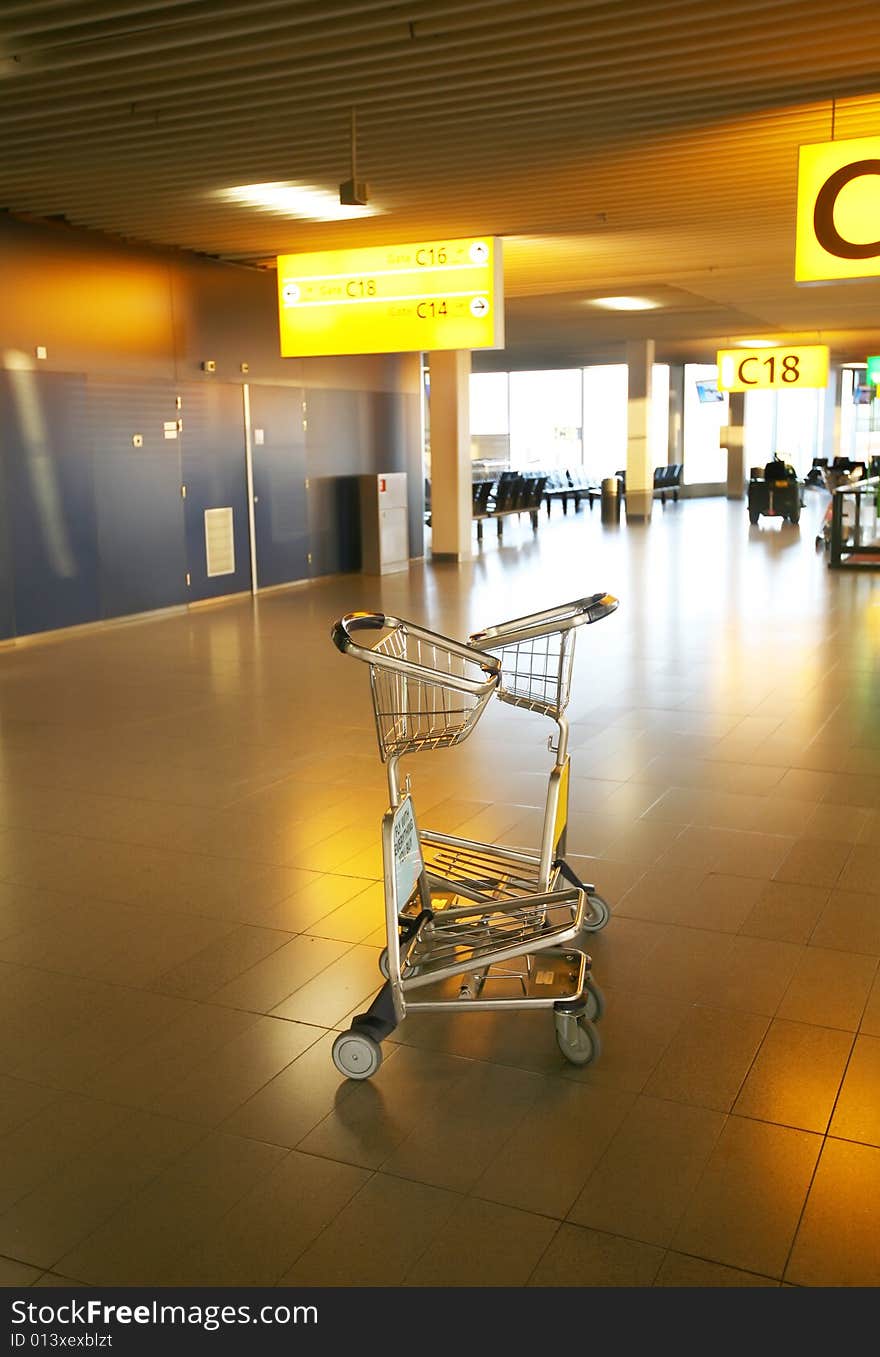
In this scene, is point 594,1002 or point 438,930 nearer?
point 594,1002

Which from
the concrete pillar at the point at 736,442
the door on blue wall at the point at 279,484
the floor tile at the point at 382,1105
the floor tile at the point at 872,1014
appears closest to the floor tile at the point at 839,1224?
the floor tile at the point at 872,1014

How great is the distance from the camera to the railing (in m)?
13.6

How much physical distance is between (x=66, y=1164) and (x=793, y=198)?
28.1 feet

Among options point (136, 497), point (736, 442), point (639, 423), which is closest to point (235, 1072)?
point (136, 497)

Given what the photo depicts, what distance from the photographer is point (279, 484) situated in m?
12.9

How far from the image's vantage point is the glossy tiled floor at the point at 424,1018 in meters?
2.36

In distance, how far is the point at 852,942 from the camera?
367cm

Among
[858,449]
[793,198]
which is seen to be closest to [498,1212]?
[793,198]

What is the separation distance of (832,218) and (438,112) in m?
2.17

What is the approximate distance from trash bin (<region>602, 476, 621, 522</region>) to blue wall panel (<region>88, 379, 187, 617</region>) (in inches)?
492

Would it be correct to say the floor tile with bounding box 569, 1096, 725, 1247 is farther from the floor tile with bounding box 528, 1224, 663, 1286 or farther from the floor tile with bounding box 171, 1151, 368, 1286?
the floor tile with bounding box 171, 1151, 368, 1286

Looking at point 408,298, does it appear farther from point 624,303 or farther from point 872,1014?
point 624,303

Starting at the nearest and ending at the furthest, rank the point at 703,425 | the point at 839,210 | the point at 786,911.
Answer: the point at 786,911
the point at 839,210
the point at 703,425
